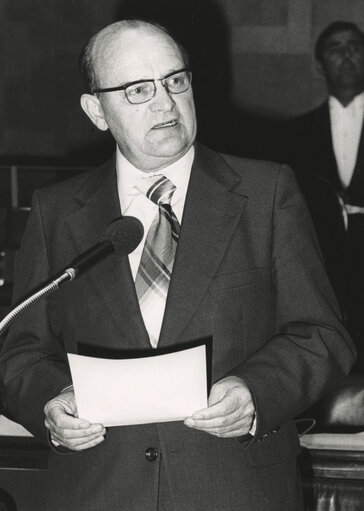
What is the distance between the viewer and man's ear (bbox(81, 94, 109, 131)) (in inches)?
68.0

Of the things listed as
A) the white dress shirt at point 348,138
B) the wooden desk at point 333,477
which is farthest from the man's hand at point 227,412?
the white dress shirt at point 348,138

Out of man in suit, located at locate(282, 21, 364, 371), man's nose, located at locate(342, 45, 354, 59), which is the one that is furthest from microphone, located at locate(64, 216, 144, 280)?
man's nose, located at locate(342, 45, 354, 59)

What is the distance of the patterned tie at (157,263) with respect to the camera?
1.57 meters

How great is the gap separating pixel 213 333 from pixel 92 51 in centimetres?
58

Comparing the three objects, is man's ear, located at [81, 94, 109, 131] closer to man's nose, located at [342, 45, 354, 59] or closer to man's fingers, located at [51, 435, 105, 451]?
man's fingers, located at [51, 435, 105, 451]

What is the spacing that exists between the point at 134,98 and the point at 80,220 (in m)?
0.24

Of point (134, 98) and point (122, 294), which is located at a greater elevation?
point (134, 98)

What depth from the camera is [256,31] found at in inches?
277

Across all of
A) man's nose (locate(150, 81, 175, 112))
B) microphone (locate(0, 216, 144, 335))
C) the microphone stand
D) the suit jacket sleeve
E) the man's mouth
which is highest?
man's nose (locate(150, 81, 175, 112))

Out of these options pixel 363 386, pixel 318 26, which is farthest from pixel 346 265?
pixel 318 26

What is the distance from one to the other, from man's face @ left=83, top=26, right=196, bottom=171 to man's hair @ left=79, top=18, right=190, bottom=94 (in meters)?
0.01

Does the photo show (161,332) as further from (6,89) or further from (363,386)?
(6,89)

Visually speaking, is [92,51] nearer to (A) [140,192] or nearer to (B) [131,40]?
(B) [131,40]

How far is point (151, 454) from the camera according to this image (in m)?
1.51
